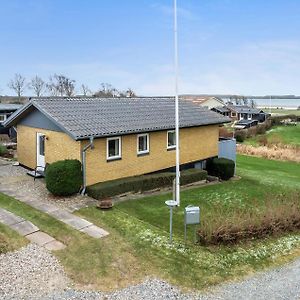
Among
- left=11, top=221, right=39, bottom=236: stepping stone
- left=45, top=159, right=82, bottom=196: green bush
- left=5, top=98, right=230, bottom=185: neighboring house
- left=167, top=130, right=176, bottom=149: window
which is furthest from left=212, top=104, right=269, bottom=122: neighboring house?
left=11, top=221, right=39, bottom=236: stepping stone

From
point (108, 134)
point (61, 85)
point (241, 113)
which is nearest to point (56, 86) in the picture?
point (61, 85)

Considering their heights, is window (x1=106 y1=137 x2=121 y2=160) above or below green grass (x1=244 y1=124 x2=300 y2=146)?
above

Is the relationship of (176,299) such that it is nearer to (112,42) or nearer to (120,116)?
(120,116)

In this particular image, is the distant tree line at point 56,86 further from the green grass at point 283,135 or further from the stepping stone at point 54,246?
the stepping stone at point 54,246

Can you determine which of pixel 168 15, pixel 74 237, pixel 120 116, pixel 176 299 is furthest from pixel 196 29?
pixel 176 299

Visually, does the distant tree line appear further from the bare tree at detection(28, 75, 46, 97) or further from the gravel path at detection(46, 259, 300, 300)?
the gravel path at detection(46, 259, 300, 300)

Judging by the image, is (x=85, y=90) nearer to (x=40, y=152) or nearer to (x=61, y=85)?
(x=61, y=85)
